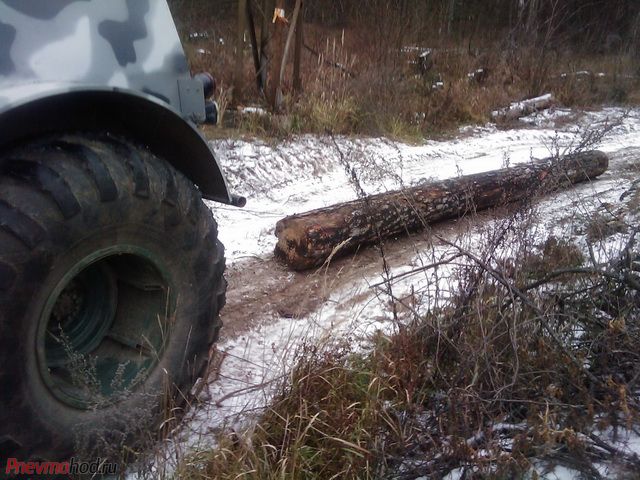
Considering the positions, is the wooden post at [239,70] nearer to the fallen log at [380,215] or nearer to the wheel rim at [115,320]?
the fallen log at [380,215]

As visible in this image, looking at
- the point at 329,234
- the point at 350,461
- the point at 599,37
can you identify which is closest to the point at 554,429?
the point at 350,461

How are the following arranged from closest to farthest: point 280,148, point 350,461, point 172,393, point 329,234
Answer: point 350,461, point 172,393, point 329,234, point 280,148

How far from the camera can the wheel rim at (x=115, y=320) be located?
239 centimetres

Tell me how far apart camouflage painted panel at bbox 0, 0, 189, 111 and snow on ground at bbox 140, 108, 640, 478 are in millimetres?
1202

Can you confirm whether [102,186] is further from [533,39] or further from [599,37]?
[599,37]

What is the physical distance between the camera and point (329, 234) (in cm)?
456

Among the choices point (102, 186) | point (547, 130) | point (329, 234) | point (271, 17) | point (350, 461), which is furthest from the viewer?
point (547, 130)

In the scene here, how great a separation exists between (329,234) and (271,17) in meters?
4.16

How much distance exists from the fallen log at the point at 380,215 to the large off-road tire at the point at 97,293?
63.9 inches

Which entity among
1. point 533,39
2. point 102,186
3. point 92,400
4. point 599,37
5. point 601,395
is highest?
point 102,186

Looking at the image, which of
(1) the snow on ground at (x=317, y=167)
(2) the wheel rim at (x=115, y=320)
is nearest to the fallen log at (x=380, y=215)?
(1) the snow on ground at (x=317, y=167)

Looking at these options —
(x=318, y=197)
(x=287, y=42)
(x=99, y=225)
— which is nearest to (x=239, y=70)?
(x=287, y=42)

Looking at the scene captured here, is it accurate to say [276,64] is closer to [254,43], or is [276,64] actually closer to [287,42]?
[287,42]

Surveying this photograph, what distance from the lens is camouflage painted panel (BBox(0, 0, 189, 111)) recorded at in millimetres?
2010
